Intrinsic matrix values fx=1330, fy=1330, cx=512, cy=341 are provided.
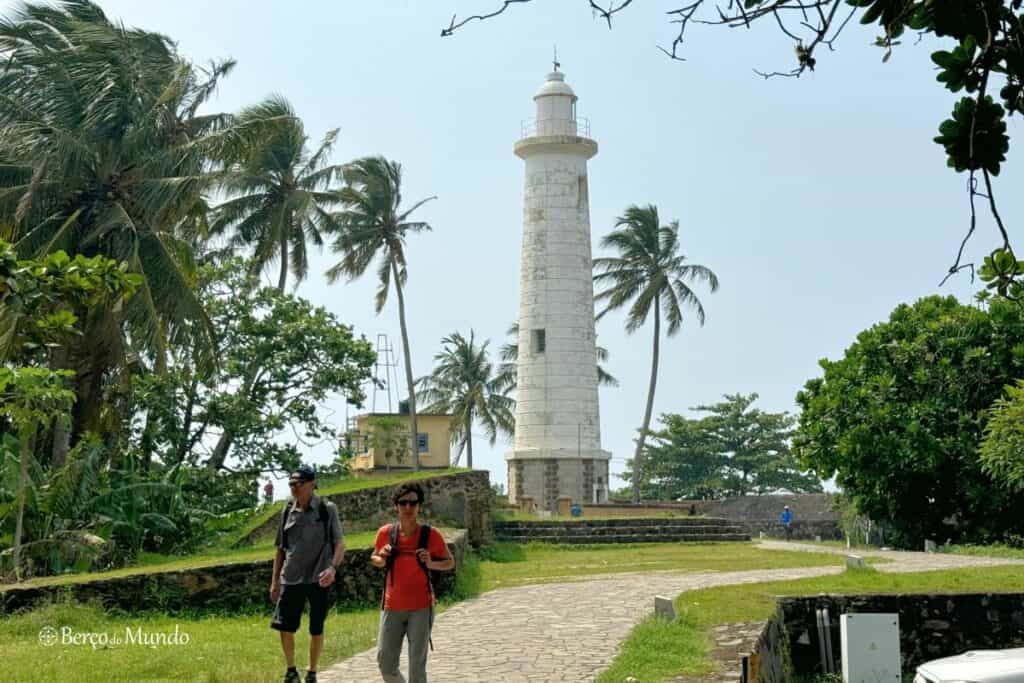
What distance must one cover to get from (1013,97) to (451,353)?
5234 cm

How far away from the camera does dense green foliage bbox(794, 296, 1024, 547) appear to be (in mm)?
24578

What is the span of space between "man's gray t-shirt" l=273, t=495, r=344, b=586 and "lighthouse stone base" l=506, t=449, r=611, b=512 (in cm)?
2900

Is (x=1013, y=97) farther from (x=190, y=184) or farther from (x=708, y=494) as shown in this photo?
(x=708, y=494)

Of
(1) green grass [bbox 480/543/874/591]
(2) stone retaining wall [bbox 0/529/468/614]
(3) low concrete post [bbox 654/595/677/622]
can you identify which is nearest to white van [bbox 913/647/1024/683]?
(3) low concrete post [bbox 654/595/677/622]

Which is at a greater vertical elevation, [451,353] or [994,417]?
[451,353]

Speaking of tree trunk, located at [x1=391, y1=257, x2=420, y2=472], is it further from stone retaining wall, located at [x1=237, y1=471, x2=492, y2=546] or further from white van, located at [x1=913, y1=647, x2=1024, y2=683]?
white van, located at [x1=913, y1=647, x2=1024, y2=683]

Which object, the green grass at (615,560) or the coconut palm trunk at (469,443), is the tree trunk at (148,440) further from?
the coconut palm trunk at (469,443)

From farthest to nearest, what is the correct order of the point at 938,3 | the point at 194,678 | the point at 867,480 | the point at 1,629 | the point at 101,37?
the point at 867,480, the point at 101,37, the point at 1,629, the point at 194,678, the point at 938,3

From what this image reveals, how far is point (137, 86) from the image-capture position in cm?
2119

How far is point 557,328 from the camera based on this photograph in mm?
37562

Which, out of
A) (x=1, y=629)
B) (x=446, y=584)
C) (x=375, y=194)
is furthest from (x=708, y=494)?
(x=1, y=629)

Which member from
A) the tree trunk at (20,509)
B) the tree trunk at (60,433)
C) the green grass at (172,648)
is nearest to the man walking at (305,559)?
the green grass at (172,648)

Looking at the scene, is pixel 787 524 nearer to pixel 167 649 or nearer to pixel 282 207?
pixel 282 207

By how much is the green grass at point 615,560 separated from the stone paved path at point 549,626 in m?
1.10
